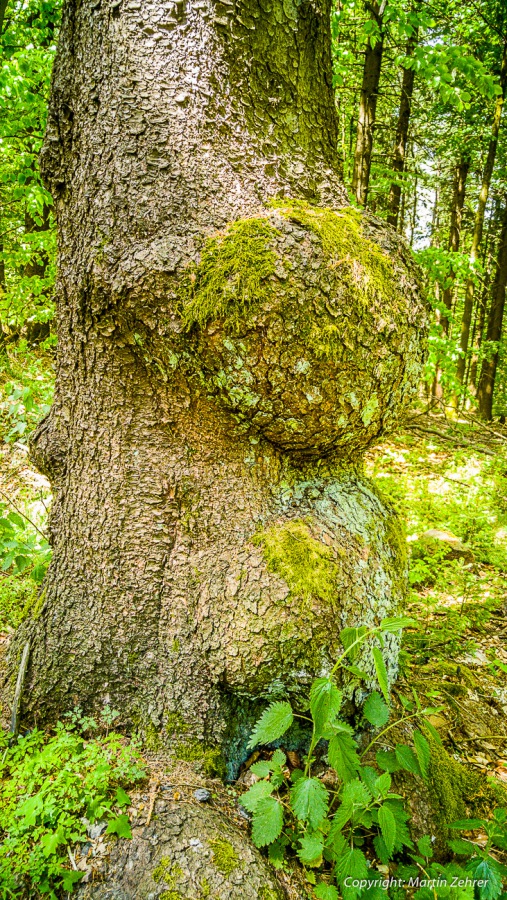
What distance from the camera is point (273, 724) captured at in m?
1.59

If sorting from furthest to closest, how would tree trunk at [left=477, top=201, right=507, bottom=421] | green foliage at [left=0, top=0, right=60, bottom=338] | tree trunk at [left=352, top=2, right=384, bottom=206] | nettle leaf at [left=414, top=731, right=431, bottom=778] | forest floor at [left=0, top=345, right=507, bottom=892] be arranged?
tree trunk at [left=477, top=201, right=507, bottom=421] → tree trunk at [left=352, top=2, right=384, bottom=206] → green foliage at [left=0, top=0, right=60, bottom=338] → forest floor at [left=0, top=345, right=507, bottom=892] → nettle leaf at [left=414, top=731, right=431, bottom=778]

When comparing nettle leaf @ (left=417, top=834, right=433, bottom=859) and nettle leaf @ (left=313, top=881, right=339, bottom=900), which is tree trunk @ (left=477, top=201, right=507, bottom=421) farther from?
nettle leaf @ (left=313, top=881, right=339, bottom=900)

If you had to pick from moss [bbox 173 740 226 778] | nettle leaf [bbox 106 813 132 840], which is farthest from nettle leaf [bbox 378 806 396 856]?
nettle leaf [bbox 106 813 132 840]

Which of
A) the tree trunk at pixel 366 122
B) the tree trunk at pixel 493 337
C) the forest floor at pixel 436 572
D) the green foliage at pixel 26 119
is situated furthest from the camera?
the tree trunk at pixel 493 337

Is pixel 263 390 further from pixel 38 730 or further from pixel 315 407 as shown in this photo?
pixel 38 730

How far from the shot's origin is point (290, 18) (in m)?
1.82

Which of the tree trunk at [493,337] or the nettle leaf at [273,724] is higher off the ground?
the tree trunk at [493,337]

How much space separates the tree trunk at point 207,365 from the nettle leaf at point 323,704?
0.59 feet

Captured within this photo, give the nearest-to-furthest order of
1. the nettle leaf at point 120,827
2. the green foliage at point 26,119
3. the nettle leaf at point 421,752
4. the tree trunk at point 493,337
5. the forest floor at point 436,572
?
the nettle leaf at point 120,827 → the nettle leaf at point 421,752 → the forest floor at point 436,572 → the green foliage at point 26,119 → the tree trunk at point 493,337

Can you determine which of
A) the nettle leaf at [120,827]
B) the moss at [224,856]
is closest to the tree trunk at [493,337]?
the moss at [224,856]

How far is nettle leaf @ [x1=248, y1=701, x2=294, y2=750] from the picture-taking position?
5.18 ft

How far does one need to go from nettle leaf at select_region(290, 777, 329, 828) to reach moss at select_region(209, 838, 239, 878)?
272 mm

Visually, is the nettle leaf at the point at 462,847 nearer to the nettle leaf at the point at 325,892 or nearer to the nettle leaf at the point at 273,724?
the nettle leaf at the point at 325,892

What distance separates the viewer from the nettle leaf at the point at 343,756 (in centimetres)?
151
